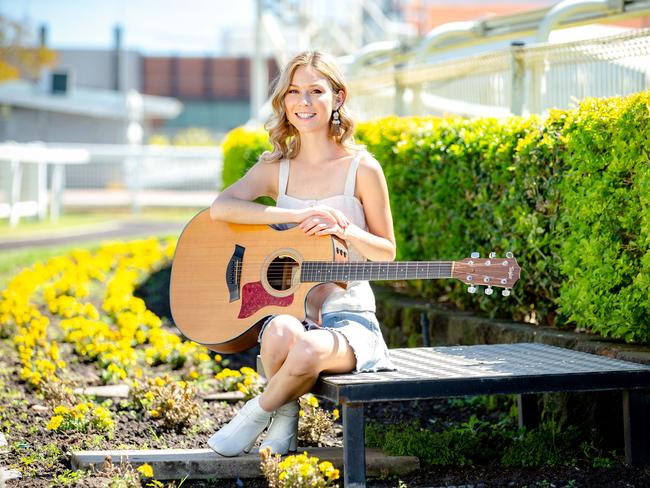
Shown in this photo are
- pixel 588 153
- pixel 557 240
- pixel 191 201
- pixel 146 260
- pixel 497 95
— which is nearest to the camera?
pixel 588 153

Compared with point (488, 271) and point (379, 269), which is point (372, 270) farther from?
point (488, 271)

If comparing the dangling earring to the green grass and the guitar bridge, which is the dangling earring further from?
the green grass

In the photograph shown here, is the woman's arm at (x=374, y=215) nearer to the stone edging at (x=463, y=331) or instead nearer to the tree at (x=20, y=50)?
the stone edging at (x=463, y=331)

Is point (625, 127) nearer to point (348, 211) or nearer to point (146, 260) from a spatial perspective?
point (348, 211)

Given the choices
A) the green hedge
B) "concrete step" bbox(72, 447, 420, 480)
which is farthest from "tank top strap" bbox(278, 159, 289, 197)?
the green hedge

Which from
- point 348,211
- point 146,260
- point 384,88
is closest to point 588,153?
point 348,211

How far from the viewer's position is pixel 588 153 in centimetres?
479

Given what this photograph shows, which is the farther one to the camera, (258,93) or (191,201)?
(191,201)

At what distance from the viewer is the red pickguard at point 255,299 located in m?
4.34

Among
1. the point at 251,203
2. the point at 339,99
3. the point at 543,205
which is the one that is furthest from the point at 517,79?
the point at 251,203

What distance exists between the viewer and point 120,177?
23734mm

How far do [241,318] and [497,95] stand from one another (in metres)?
3.38

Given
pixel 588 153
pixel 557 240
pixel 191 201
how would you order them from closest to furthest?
pixel 588 153, pixel 557 240, pixel 191 201

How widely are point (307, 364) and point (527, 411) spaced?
1.34 meters
